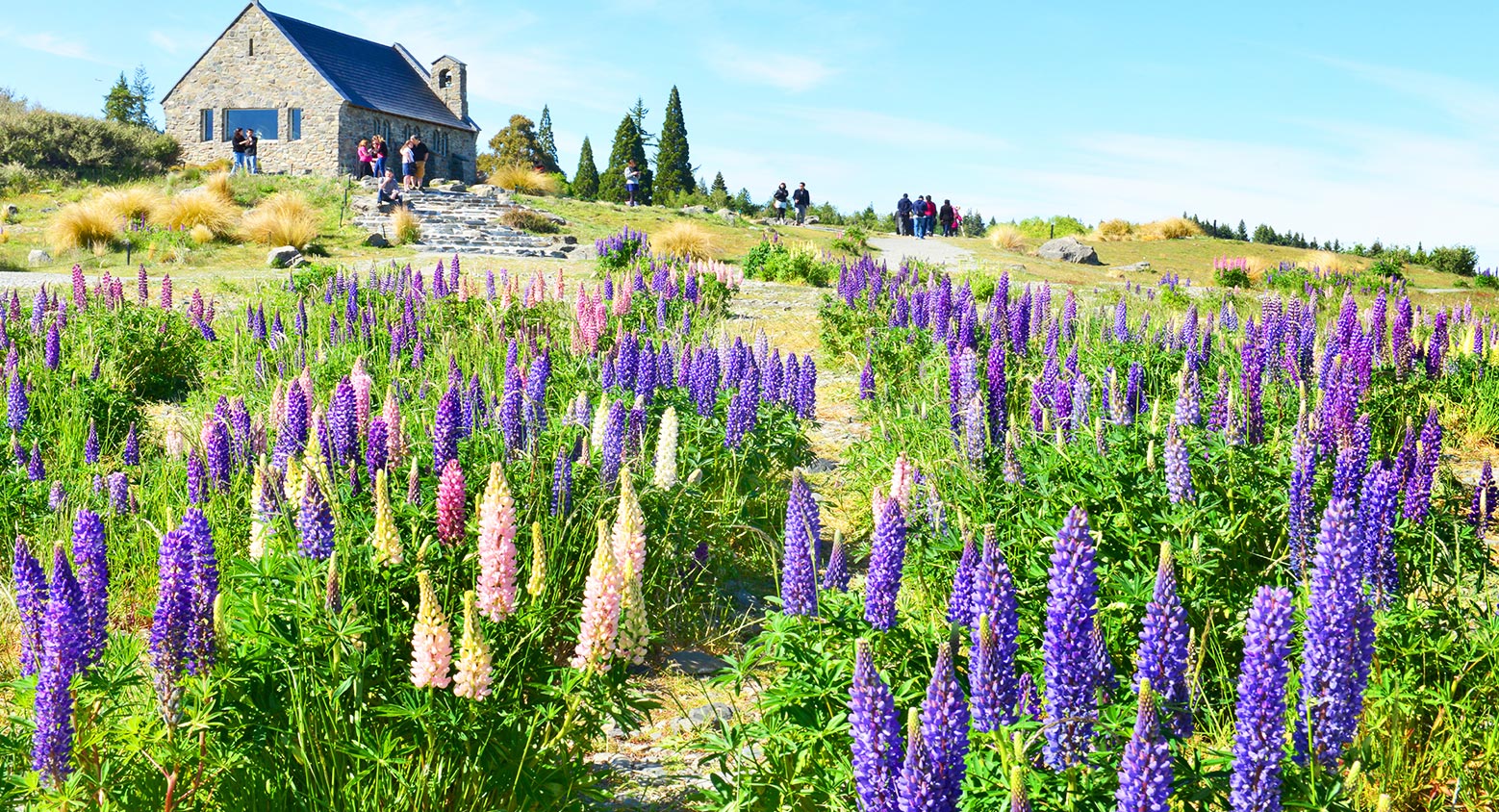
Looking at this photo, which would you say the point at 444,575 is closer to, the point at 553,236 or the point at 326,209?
the point at 553,236

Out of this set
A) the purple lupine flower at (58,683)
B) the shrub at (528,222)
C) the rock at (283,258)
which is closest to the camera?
the purple lupine flower at (58,683)

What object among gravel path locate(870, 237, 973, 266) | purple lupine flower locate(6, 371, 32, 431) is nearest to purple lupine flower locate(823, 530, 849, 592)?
purple lupine flower locate(6, 371, 32, 431)

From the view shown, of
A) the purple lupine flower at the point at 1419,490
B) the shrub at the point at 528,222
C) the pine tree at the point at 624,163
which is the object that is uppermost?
the pine tree at the point at 624,163

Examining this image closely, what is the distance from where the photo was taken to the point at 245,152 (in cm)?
3919

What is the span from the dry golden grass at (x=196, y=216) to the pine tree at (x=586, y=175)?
33.2 m

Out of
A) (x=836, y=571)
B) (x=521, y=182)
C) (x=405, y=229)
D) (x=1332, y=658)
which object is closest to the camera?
(x=1332, y=658)

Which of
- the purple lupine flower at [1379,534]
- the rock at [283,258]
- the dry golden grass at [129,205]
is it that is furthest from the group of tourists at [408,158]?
the purple lupine flower at [1379,534]

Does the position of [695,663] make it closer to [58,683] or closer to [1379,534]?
[58,683]

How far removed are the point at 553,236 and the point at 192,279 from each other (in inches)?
532

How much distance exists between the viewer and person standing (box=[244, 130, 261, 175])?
38.0 m

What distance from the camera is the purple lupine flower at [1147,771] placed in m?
1.72

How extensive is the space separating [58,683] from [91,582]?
426 millimetres

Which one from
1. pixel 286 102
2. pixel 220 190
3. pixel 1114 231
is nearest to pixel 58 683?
pixel 220 190

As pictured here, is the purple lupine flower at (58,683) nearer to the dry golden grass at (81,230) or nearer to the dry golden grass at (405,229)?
the dry golden grass at (81,230)
